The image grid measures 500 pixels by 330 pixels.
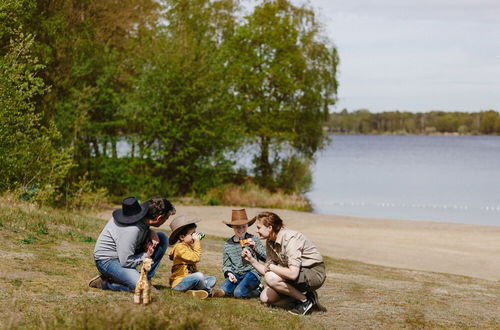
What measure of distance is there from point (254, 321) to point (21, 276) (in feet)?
11.1

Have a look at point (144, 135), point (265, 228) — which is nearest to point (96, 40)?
point (144, 135)

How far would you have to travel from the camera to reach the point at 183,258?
30.8ft

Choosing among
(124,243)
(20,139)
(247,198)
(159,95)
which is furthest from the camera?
(247,198)

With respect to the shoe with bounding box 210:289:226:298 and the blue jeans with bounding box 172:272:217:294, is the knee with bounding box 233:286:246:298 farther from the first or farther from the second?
the blue jeans with bounding box 172:272:217:294

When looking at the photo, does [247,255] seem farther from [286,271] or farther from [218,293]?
[218,293]

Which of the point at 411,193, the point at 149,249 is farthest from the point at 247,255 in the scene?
the point at 411,193

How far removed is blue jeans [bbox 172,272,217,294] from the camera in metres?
9.30

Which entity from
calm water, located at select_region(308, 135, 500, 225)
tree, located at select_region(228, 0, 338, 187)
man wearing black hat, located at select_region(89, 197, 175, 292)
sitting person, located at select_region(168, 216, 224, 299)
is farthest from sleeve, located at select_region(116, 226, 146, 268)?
calm water, located at select_region(308, 135, 500, 225)

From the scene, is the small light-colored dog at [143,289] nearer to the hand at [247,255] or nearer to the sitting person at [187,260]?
the sitting person at [187,260]

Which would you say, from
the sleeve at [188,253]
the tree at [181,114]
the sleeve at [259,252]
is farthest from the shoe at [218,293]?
the tree at [181,114]

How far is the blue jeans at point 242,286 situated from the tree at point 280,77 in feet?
87.2

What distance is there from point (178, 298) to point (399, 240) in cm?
1392

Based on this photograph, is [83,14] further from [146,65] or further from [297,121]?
[297,121]

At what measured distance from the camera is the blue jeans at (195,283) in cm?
930
